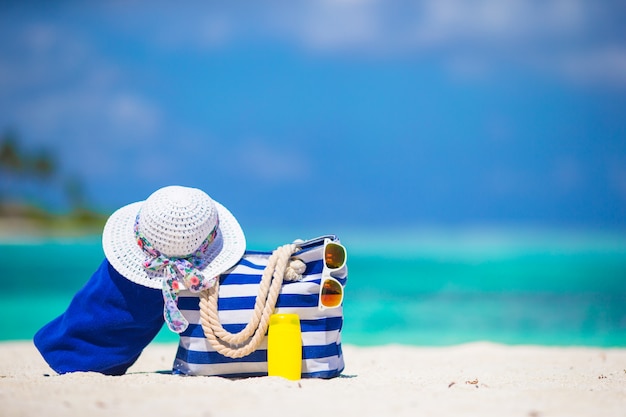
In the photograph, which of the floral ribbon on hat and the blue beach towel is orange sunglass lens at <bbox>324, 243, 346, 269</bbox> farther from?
the blue beach towel

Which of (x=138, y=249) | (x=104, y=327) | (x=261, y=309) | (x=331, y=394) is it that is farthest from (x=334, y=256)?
(x=104, y=327)

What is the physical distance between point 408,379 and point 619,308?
9194 mm

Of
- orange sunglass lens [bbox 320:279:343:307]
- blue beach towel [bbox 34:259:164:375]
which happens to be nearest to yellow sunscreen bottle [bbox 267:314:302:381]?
orange sunglass lens [bbox 320:279:343:307]

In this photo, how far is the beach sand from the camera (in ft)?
9.98

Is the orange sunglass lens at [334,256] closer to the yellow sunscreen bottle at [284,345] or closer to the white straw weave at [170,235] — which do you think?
the yellow sunscreen bottle at [284,345]

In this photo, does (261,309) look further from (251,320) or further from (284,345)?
(284,345)

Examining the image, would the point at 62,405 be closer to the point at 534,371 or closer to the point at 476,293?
the point at 534,371

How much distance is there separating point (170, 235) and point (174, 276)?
0.19 m

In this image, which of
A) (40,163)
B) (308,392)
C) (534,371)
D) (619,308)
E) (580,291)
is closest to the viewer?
(308,392)

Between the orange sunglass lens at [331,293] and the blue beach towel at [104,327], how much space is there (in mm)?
796

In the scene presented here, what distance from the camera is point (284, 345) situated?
376 centimetres

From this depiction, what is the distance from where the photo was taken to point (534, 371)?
4855 millimetres

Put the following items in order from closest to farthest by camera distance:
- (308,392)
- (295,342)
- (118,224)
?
(308,392) < (295,342) < (118,224)

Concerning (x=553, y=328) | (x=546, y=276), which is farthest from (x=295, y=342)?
(x=546, y=276)
